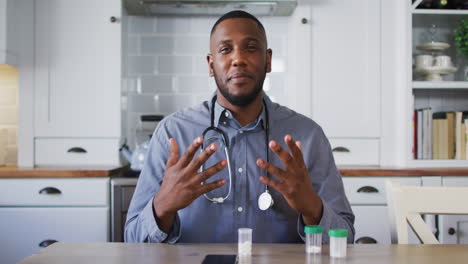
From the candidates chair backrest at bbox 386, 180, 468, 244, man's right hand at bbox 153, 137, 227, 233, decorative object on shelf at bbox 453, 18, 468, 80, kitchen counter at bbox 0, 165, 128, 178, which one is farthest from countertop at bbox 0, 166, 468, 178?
man's right hand at bbox 153, 137, 227, 233

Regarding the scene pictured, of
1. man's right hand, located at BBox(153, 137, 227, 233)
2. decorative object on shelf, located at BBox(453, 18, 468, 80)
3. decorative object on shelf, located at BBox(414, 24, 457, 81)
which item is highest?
decorative object on shelf, located at BBox(453, 18, 468, 80)

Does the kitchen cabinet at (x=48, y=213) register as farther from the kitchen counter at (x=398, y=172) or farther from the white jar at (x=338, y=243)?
the white jar at (x=338, y=243)

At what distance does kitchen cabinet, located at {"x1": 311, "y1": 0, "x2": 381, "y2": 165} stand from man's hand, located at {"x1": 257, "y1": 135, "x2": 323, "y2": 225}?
63.4 inches

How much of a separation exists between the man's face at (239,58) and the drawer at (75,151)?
1386 mm

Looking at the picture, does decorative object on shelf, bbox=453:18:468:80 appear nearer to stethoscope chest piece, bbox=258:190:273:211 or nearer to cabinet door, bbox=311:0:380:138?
cabinet door, bbox=311:0:380:138

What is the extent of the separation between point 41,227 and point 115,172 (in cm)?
45

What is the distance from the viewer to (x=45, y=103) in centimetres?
258

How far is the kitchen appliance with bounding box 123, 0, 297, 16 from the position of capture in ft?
8.53

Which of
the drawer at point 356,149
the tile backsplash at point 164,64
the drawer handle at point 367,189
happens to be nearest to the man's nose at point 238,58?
the drawer handle at point 367,189

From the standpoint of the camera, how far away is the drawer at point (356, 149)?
2.66 meters

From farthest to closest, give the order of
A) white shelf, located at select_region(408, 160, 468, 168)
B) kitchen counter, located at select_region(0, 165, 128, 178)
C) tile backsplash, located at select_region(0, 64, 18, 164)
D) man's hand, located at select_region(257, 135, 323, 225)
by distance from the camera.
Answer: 1. tile backsplash, located at select_region(0, 64, 18, 164)
2. white shelf, located at select_region(408, 160, 468, 168)
3. kitchen counter, located at select_region(0, 165, 128, 178)
4. man's hand, located at select_region(257, 135, 323, 225)

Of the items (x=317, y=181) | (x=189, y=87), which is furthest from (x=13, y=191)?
(x=317, y=181)

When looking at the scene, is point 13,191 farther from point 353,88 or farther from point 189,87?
point 353,88

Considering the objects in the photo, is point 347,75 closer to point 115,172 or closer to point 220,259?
point 115,172
